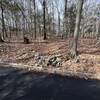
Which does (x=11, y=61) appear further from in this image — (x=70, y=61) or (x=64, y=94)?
(x=64, y=94)

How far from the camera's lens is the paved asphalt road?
489cm

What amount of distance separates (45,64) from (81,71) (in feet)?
5.93

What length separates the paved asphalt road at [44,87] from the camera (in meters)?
4.89

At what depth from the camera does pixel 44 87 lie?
5.63 m

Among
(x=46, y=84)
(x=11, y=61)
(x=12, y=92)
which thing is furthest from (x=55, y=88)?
(x=11, y=61)

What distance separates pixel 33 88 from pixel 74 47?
3.76 m

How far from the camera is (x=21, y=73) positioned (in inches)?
283

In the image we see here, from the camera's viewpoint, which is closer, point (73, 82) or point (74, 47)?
point (73, 82)

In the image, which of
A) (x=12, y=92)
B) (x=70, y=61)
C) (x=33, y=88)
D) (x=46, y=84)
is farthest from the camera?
(x=70, y=61)

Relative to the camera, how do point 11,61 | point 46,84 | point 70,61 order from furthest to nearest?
1. point 11,61
2. point 70,61
3. point 46,84

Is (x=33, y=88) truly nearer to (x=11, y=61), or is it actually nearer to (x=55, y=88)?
(x=55, y=88)

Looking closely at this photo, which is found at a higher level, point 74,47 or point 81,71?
point 74,47

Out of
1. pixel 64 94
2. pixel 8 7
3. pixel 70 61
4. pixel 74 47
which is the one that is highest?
pixel 8 7

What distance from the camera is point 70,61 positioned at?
318 inches
